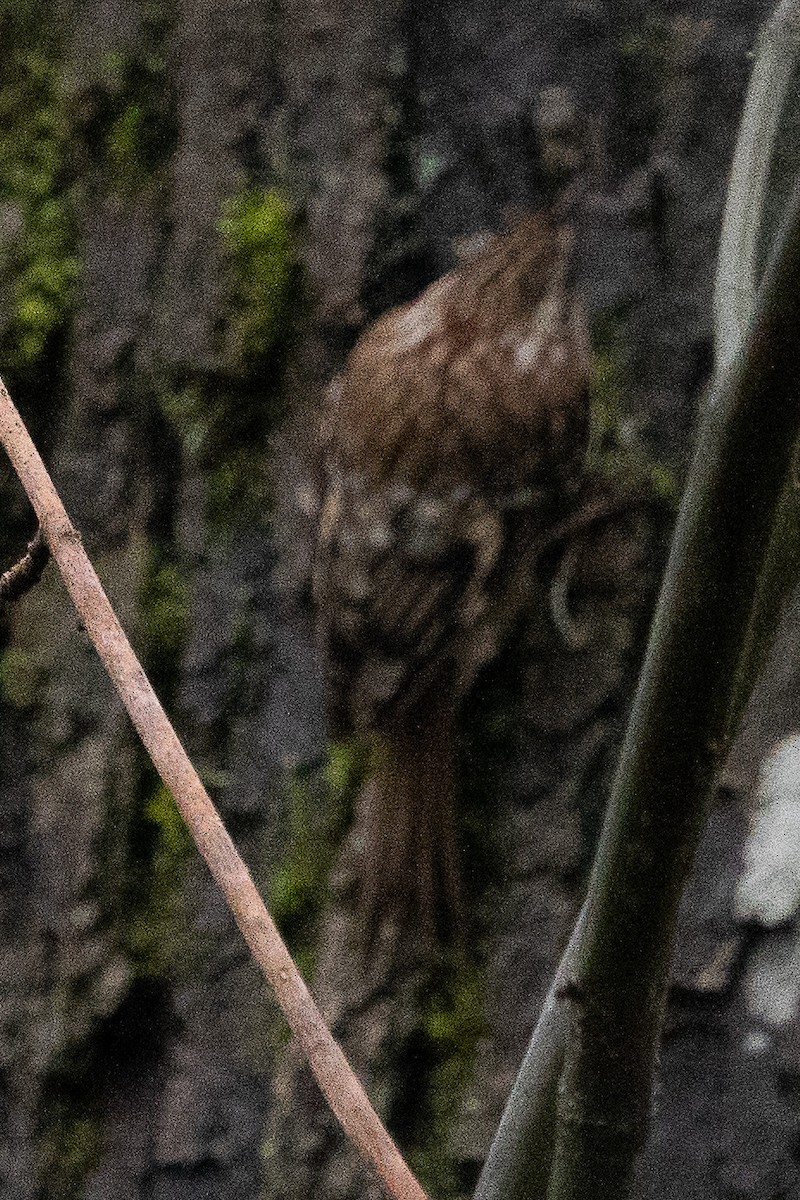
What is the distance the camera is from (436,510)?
4.57ft

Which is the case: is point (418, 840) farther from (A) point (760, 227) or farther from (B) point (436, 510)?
(A) point (760, 227)

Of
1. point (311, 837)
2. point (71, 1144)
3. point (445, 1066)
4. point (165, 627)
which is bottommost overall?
point (71, 1144)

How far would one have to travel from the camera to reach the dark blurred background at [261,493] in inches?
46.6

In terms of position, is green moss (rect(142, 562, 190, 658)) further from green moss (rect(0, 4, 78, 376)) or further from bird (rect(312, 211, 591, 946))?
green moss (rect(0, 4, 78, 376))

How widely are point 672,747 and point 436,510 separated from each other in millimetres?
801

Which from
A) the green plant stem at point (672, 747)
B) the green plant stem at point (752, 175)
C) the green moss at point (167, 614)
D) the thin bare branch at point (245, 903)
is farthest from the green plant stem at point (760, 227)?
the green moss at point (167, 614)

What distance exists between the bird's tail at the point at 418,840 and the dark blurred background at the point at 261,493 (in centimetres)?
2

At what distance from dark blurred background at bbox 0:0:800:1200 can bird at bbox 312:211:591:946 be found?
0.03 m

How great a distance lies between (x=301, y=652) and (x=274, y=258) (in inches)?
12.8

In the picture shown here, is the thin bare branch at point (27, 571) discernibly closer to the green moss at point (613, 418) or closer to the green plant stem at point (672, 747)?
the green plant stem at point (672, 747)

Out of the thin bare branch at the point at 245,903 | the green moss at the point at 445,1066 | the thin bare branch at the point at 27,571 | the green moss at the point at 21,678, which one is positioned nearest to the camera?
the thin bare branch at the point at 245,903

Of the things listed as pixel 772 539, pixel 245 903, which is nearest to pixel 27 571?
pixel 245 903

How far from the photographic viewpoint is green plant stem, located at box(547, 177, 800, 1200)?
58 cm

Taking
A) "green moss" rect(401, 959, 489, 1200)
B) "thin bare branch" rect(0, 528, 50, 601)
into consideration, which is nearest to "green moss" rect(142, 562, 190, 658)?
"green moss" rect(401, 959, 489, 1200)
